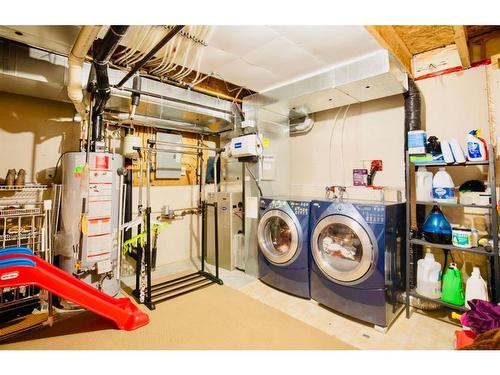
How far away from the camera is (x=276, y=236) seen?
3066 mm

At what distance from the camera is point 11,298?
232 centimetres

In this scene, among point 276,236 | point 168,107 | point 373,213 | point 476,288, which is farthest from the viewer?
point 276,236

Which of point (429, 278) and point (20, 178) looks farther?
point (20, 178)

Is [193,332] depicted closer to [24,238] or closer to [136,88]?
[24,238]

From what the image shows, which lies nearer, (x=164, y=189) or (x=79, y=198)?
(x=79, y=198)

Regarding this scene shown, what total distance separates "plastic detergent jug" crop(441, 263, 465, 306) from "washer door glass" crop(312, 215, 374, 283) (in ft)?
2.41

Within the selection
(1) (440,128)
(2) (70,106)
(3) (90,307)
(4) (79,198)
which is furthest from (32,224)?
(1) (440,128)

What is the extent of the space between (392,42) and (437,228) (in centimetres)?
187

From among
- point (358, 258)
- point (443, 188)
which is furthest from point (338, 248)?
point (443, 188)

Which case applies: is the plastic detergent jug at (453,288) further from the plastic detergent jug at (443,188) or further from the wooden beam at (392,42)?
the wooden beam at (392,42)

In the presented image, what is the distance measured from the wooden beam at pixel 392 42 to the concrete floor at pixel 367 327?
2490mm

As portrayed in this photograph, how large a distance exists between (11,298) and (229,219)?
2.43 metres

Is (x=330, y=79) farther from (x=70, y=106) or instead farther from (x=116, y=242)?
(x=70, y=106)

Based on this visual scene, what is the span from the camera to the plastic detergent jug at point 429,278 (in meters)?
2.19
